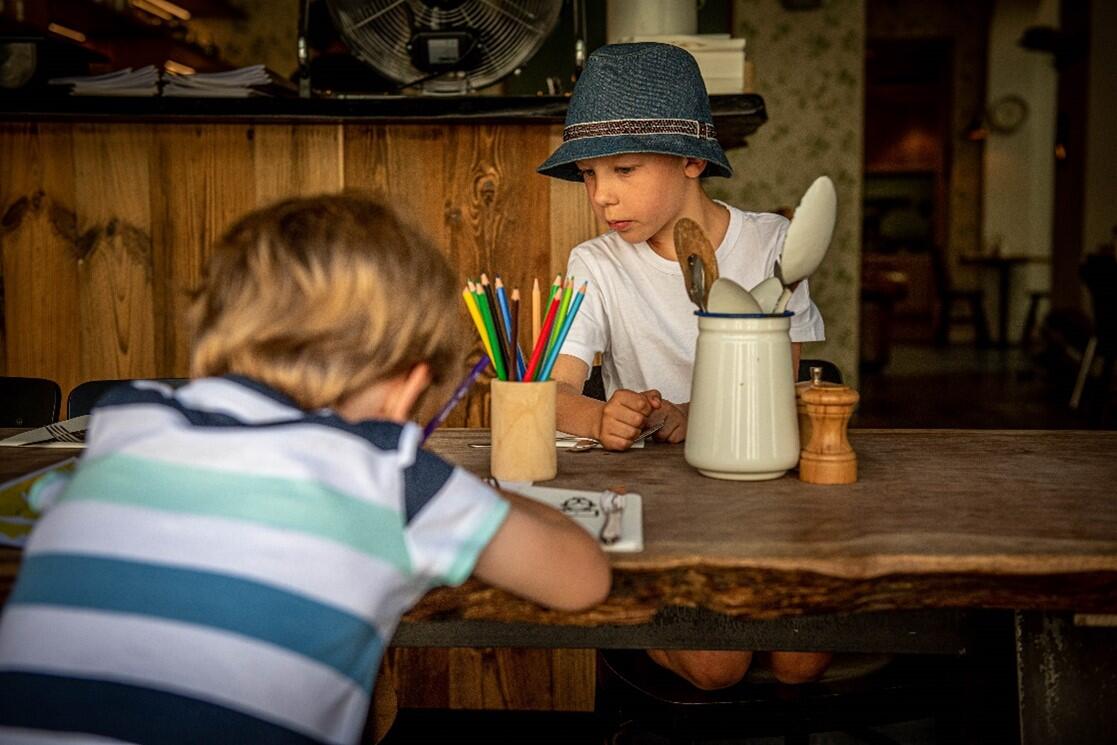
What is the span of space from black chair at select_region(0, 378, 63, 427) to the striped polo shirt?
3.73 feet

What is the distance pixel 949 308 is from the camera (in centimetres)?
1049

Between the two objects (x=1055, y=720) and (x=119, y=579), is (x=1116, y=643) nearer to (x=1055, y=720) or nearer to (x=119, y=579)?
(x=1055, y=720)

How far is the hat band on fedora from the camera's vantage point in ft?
5.11

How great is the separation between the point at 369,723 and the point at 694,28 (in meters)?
1.88

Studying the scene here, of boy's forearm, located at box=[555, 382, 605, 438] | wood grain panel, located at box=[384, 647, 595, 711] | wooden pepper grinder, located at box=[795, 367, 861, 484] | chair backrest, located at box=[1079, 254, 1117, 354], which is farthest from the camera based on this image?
chair backrest, located at box=[1079, 254, 1117, 354]

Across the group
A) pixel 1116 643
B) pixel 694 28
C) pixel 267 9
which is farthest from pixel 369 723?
pixel 267 9

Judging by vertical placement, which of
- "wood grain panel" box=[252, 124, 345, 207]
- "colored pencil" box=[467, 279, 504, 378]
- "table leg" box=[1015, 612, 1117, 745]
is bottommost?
"table leg" box=[1015, 612, 1117, 745]

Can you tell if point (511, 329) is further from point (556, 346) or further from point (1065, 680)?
point (1065, 680)

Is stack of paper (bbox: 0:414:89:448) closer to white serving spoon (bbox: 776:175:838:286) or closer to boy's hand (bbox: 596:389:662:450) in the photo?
boy's hand (bbox: 596:389:662:450)

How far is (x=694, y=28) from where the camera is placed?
2.67m

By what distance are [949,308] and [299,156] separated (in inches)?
363

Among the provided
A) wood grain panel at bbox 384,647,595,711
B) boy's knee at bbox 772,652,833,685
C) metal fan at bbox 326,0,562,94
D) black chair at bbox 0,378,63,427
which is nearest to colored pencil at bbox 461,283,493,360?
boy's knee at bbox 772,652,833,685

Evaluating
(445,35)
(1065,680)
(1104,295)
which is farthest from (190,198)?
(1104,295)

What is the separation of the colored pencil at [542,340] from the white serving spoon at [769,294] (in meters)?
0.23
